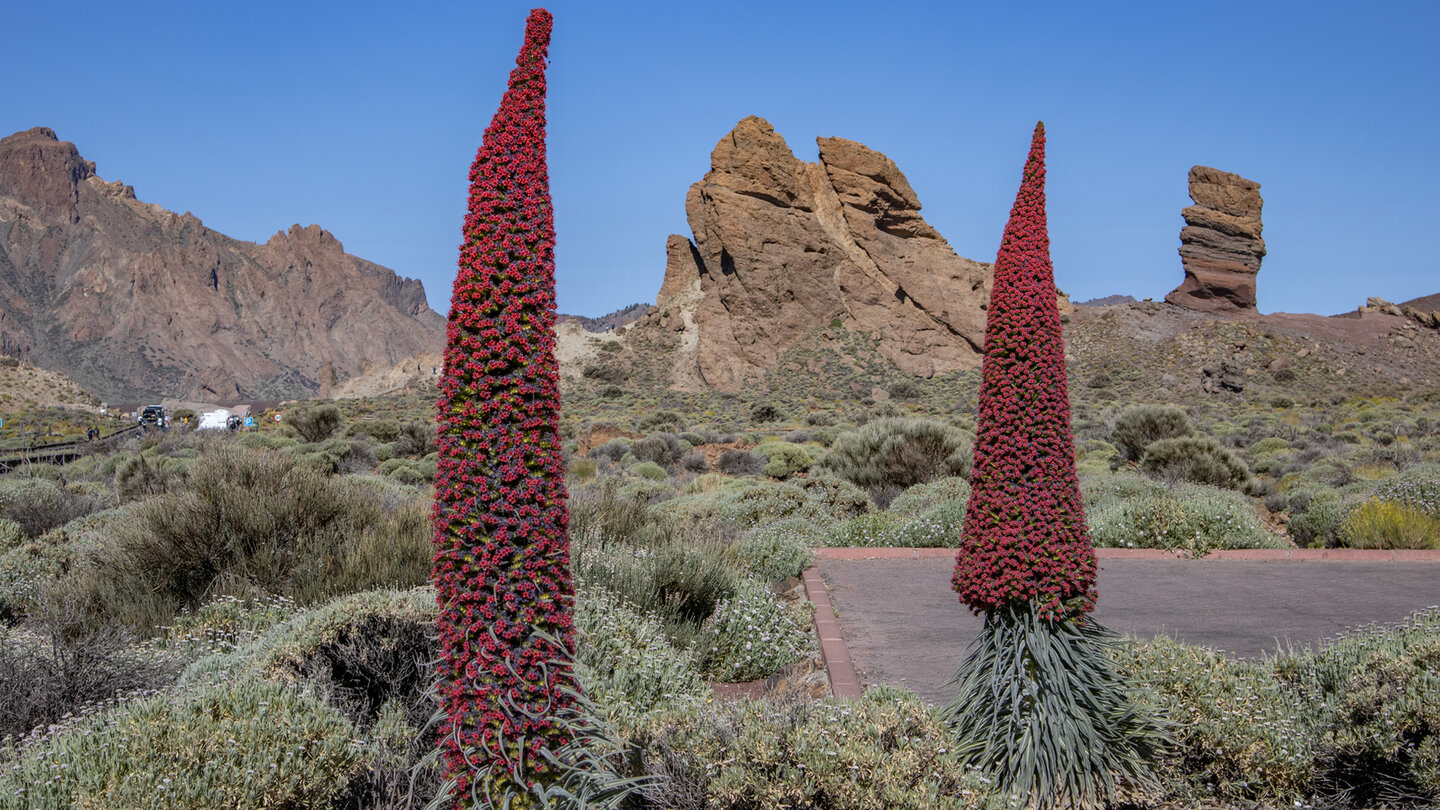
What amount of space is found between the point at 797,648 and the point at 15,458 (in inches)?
978

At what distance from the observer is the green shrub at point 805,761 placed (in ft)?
11.2

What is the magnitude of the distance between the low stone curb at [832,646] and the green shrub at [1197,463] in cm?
1065

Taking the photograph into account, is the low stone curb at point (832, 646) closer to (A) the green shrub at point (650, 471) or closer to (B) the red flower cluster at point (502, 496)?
(B) the red flower cluster at point (502, 496)

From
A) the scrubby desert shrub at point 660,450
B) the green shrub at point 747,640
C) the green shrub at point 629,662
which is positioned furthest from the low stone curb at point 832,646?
the scrubby desert shrub at point 660,450

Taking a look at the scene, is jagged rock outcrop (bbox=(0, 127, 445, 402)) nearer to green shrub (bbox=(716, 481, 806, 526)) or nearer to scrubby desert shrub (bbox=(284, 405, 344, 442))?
scrubby desert shrub (bbox=(284, 405, 344, 442))

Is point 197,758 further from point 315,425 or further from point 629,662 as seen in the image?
point 315,425

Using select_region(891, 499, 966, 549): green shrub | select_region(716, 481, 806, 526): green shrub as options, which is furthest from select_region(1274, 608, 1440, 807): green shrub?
select_region(716, 481, 806, 526): green shrub

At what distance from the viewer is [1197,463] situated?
55.7 feet

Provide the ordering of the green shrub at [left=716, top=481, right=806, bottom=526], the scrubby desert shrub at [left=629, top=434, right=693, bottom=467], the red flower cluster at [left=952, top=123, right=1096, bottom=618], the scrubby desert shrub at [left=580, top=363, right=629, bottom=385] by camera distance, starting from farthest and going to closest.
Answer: the scrubby desert shrub at [left=580, top=363, right=629, bottom=385], the scrubby desert shrub at [left=629, top=434, right=693, bottom=467], the green shrub at [left=716, top=481, right=806, bottom=526], the red flower cluster at [left=952, top=123, right=1096, bottom=618]

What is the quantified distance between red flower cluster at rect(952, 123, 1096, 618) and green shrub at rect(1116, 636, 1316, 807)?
0.89 meters

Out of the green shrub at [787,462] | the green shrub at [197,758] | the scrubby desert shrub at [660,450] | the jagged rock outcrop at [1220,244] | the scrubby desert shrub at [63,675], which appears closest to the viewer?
the green shrub at [197,758]

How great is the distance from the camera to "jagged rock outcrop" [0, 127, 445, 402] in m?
145

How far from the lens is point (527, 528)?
297 cm

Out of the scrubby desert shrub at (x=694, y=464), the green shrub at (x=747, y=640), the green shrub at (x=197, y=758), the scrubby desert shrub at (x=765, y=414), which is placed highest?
the scrubby desert shrub at (x=765, y=414)
